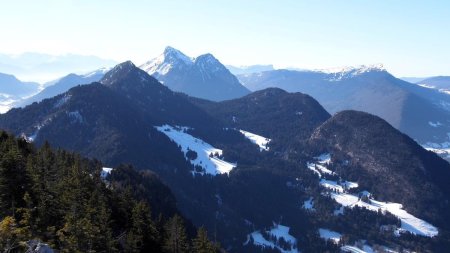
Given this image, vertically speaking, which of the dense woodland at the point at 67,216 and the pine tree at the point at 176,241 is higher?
the dense woodland at the point at 67,216

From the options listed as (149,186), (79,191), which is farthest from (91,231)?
(149,186)

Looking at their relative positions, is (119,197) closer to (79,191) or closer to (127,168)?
(79,191)

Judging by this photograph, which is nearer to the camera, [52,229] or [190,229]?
[52,229]

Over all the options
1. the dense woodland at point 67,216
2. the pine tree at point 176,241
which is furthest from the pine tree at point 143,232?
the pine tree at point 176,241

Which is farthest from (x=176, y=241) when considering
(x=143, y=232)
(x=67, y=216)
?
(x=67, y=216)

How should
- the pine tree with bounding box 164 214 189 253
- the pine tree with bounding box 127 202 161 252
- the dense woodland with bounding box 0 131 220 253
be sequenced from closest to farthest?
1. the dense woodland with bounding box 0 131 220 253
2. the pine tree with bounding box 127 202 161 252
3. the pine tree with bounding box 164 214 189 253

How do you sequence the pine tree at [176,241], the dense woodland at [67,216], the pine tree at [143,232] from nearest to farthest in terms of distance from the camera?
1. the dense woodland at [67,216]
2. the pine tree at [143,232]
3. the pine tree at [176,241]

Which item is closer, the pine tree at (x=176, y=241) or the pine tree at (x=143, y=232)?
the pine tree at (x=143, y=232)

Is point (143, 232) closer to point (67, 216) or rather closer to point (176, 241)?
point (176, 241)

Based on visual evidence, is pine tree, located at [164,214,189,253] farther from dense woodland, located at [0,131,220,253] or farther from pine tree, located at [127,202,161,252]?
pine tree, located at [127,202,161,252]

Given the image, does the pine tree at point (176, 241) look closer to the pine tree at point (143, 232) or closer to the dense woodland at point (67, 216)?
the dense woodland at point (67, 216)

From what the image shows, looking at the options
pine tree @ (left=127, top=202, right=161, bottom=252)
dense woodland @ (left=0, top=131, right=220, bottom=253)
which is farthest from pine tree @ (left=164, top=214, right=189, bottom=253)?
pine tree @ (left=127, top=202, right=161, bottom=252)
